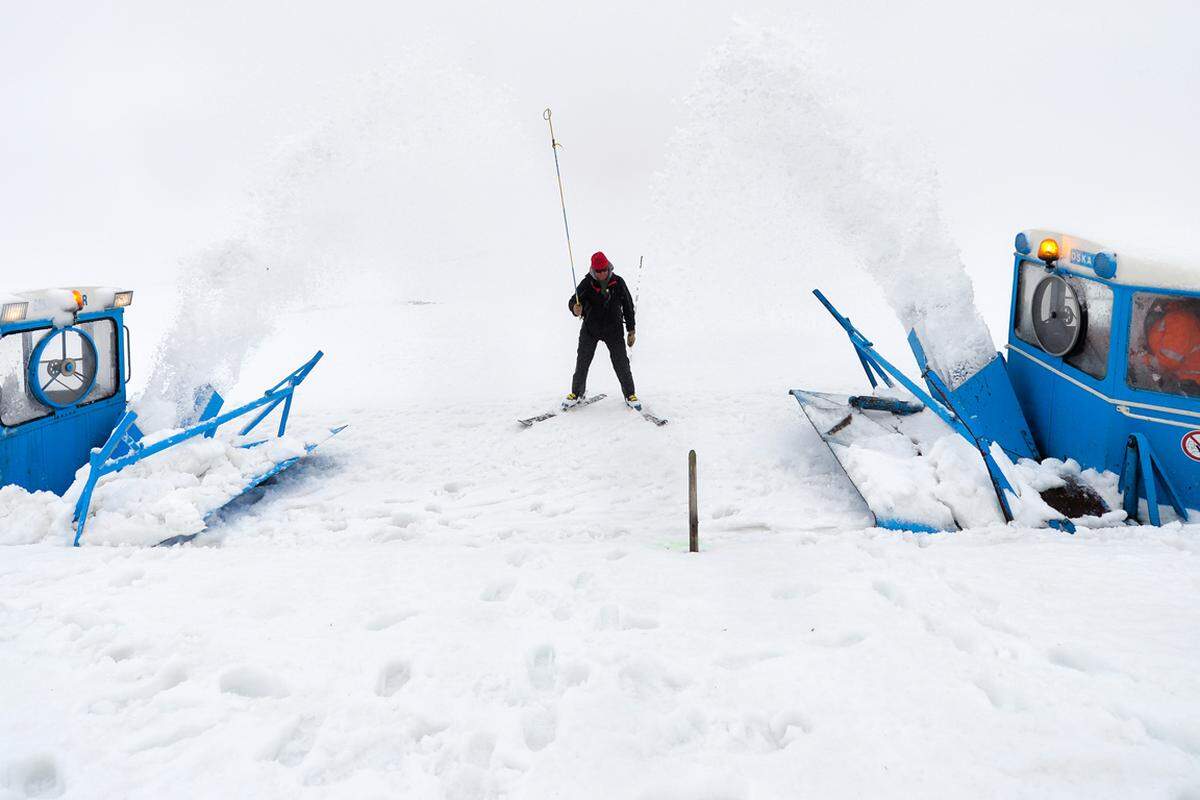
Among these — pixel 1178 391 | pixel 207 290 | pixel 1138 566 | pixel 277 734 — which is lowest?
pixel 1138 566

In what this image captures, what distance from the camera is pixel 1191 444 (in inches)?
207

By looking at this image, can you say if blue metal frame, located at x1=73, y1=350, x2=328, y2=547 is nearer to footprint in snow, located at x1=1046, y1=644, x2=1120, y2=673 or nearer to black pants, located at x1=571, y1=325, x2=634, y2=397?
black pants, located at x1=571, y1=325, x2=634, y2=397

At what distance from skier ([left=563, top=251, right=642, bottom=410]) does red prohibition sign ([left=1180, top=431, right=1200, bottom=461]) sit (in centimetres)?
516

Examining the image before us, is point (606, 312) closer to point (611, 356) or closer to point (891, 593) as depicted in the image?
point (611, 356)

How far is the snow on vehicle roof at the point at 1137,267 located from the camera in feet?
17.0

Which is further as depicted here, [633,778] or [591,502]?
[591,502]

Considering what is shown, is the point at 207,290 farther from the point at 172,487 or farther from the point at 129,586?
the point at 129,586

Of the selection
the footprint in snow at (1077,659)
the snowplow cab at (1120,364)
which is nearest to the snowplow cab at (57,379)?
the footprint in snow at (1077,659)

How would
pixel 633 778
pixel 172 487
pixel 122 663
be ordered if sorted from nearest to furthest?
1. pixel 633 778
2. pixel 122 663
3. pixel 172 487

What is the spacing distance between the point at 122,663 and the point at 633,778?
2500mm

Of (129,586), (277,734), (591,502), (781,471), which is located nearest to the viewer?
(277,734)

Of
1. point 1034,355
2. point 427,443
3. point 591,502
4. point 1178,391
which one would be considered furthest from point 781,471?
point 427,443

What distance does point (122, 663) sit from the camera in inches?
141

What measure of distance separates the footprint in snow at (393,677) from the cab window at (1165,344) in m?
5.36
